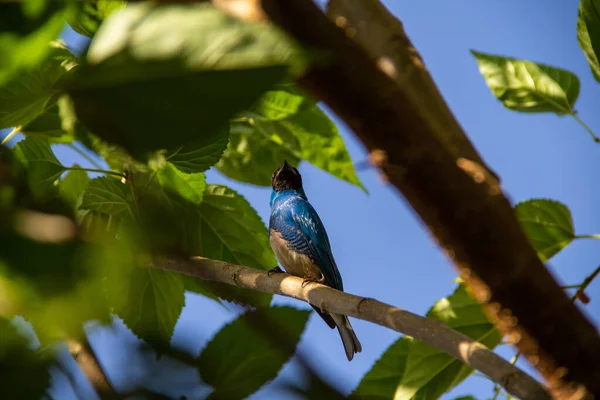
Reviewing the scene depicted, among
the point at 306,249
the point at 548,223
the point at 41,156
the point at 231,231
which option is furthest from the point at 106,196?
the point at 306,249

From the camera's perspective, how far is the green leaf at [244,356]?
50cm

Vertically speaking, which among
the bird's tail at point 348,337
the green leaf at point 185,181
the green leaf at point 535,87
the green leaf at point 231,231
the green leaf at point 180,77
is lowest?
the bird's tail at point 348,337

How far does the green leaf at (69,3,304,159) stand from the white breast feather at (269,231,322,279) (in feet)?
11.7

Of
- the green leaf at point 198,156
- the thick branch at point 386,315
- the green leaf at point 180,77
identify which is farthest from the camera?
the green leaf at point 198,156

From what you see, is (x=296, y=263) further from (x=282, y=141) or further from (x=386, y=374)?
(x=386, y=374)

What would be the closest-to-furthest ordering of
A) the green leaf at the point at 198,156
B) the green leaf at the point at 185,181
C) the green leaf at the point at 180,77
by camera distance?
the green leaf at the point at 180,77 → the green leaf at the point at 198,156 → the green leaf at the point at 185,181

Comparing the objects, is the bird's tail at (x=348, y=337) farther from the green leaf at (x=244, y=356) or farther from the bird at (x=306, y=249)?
the green leaf at (x=244, y=356)

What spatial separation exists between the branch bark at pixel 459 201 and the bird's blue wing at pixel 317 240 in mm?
3277

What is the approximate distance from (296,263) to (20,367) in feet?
11.7

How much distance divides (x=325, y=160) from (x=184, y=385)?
6.13 ft

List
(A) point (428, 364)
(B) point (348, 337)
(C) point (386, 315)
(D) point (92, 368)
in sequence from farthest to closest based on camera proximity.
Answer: (B) point (348, 337)
(A) point (428, 364)
(C) point (386, 315)
(D) point (92, 368)

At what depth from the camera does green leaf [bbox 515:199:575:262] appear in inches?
69.1

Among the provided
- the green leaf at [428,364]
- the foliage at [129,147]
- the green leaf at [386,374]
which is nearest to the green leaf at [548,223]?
the green leaf at [428,364]

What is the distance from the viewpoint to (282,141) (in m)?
2.37
